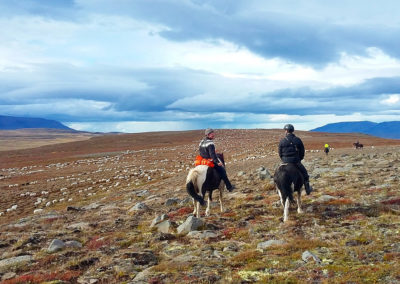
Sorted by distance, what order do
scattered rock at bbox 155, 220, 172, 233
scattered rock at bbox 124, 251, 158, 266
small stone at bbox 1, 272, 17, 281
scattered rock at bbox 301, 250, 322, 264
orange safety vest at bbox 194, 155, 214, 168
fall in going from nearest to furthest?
scattered rock at bbox 301, 250, 322, 264, small stone at bbox 1, 272, 17, 281, scattered rock at bbox 124, 251, 158, 266, scattered rock at bbox 155, 220, 172, 233, orange safety vest at bbox 194, 155, 214, 168

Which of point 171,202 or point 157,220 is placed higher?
point 157,220

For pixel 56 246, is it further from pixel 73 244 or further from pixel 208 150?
pixel 208 150

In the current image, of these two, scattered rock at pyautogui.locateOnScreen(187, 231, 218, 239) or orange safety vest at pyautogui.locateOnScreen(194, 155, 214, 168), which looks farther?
orange safety vest at pyautogui.locateOnScreen(194, 155, 214, 168)

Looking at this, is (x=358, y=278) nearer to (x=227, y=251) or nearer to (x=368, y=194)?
(x=227, y=251)

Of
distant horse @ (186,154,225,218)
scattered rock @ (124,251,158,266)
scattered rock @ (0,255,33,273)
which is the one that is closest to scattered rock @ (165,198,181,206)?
distant horse @ (186,154,225,218)

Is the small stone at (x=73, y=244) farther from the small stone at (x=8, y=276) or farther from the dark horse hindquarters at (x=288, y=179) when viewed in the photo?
the dark horse hindquarters at (x=288, y=179)

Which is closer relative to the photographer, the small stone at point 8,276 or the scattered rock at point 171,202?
the small stone at point 8,276

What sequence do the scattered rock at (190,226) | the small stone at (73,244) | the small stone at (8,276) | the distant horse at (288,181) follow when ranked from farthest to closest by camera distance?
1. the distant horse at (288,181)
2. the scattered rock at (190,226)
3. the small stone at (73,244)
4. the small stone at (8,276)

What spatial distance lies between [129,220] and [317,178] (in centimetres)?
1097

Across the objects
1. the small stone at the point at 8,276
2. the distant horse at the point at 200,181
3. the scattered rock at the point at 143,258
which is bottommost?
the small stone at the point at 8,276

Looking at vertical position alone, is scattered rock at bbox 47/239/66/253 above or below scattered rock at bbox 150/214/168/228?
below

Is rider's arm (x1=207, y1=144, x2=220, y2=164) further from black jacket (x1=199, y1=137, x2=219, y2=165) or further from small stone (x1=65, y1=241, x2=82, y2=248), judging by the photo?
small stone (x1=65, y1=241, x2=82, y2=248)

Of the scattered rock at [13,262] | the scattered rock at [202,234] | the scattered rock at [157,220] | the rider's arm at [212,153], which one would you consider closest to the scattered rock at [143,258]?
the scattered rock at [202,234]

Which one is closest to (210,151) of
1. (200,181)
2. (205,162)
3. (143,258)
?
(205,162)
